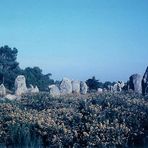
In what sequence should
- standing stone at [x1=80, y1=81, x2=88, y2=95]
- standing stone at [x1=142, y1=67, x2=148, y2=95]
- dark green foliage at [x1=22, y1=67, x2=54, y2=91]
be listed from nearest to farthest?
standing stone at [x1=142, y1=67, x2=148, y2=95] → standing stone at [x1=80, y1=81, x2=88, y2=95] → dark green foliage at [x1=22, y1=67, x2=54, y2=91]

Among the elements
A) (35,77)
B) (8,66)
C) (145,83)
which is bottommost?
(145,83)

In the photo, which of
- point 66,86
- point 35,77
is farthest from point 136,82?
point 35,77

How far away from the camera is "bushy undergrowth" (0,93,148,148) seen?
60.5 ft

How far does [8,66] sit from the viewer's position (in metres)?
65.8

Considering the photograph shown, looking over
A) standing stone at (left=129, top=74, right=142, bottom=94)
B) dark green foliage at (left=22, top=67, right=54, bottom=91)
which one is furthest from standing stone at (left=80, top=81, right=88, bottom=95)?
dark green foliage at (left=22, top=67, right=54, bottom=91)

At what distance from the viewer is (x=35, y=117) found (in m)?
21.3

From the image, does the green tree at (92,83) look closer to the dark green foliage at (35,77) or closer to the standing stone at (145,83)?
the dark green foliage at (35,77)

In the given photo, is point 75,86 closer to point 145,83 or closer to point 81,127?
point 145,83

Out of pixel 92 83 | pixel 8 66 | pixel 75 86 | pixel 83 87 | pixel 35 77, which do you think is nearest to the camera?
pixel 75 86

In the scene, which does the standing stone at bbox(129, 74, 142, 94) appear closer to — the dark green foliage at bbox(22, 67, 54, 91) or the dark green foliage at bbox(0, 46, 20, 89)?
the dark green foliage at bbox(22, 67, 54, 91)

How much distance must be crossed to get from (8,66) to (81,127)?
48284 millimetres

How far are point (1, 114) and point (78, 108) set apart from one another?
483cm

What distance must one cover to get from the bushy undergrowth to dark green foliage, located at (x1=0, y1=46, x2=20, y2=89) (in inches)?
1487

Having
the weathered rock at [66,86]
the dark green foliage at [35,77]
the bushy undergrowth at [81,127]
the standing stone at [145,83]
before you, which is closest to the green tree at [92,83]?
the dark green foliage at [35,77]
